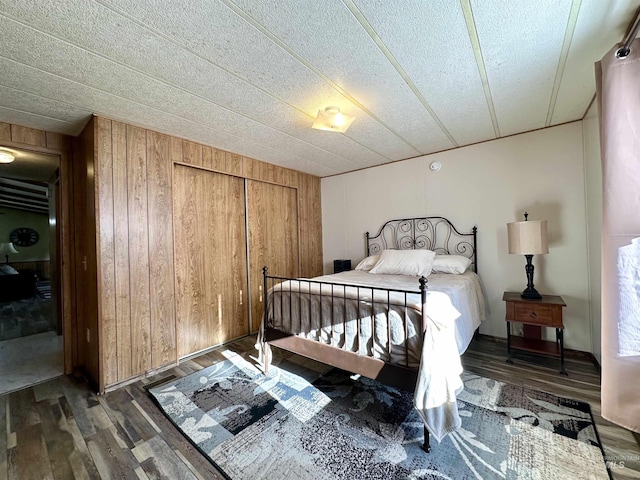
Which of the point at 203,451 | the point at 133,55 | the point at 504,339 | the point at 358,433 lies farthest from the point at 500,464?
the point at 133,55

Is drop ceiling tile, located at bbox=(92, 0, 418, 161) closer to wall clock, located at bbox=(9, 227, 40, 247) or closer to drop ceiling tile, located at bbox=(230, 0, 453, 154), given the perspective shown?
drop ceiling tile, located at bbox=(230, 0, 453, 154)

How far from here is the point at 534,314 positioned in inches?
94.6

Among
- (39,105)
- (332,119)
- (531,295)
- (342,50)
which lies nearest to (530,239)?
(531,295)

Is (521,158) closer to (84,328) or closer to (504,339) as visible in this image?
(504,339)

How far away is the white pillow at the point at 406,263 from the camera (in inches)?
116

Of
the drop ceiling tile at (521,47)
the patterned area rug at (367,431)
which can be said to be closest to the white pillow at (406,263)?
the patterned area rug at (367,431)

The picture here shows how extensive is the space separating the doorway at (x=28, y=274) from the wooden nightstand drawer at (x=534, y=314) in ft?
14.7

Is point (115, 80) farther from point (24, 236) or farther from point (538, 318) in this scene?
point (24, 236)

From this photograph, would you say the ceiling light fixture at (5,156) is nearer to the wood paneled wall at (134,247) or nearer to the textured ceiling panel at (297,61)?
the textured ceiling panel at (297,61)

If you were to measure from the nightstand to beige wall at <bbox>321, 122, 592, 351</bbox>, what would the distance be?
319 millimetres

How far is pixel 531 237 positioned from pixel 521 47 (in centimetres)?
165

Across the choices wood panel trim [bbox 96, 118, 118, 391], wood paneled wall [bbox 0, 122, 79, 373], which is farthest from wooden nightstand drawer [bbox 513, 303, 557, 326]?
wood paneled wall [bbox 0, 122, 79, 373]

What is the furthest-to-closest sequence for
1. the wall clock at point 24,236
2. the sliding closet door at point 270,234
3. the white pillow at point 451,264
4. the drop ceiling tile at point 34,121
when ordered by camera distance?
the wall clock at point 24,236 → the sliding closet door at point 270,234 → the white pillow at point 451,264 → the drop ceiling tile at point 34,121

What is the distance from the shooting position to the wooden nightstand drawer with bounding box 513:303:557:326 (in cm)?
234
